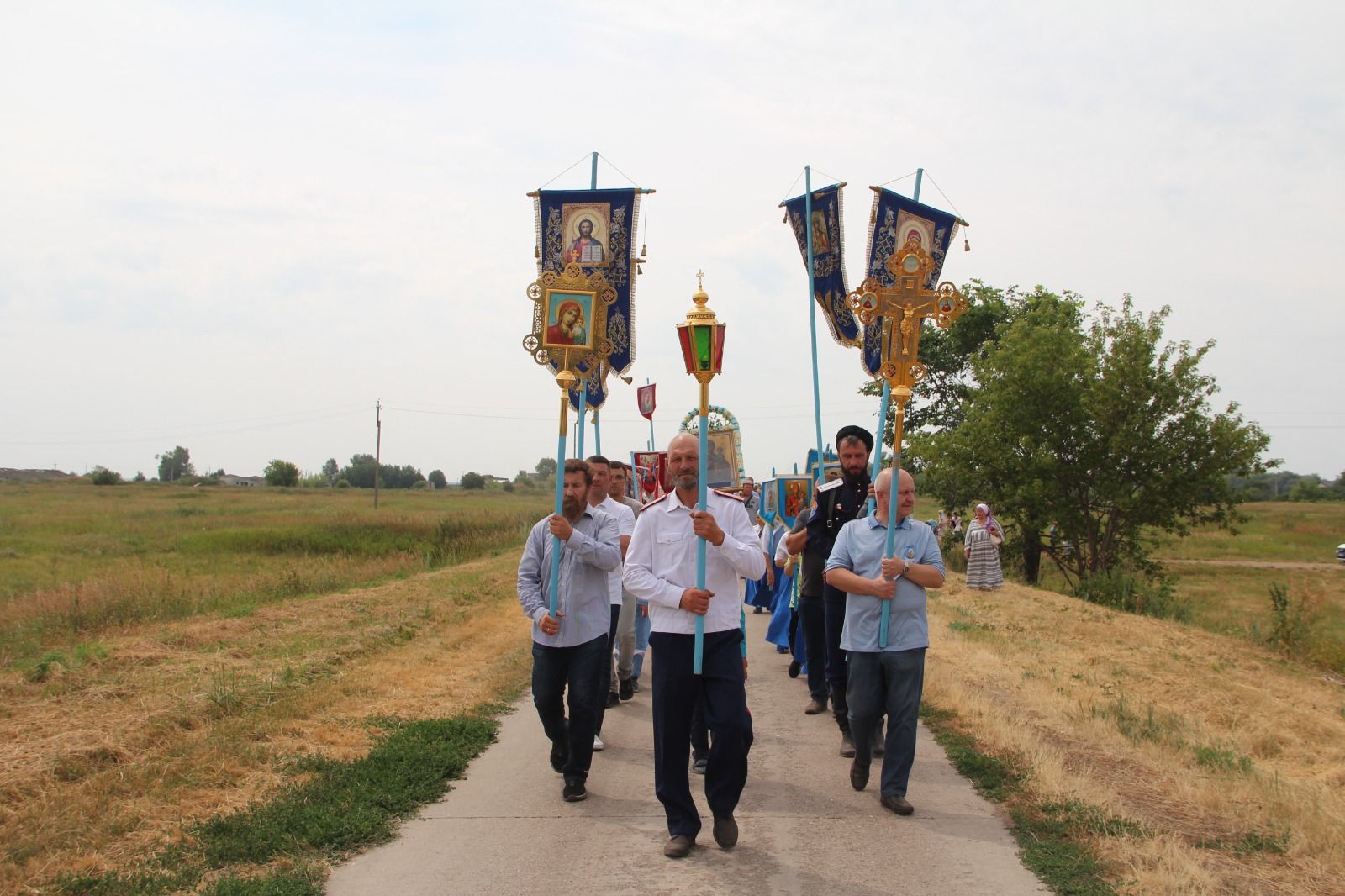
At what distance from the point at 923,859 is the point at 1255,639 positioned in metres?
16.7

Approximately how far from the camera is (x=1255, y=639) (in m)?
19.5

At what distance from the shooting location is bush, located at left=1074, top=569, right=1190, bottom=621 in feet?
75.2

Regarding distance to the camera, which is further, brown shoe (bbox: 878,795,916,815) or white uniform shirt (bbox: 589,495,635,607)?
white uniform shirt (bbox: 589,495,635,607)

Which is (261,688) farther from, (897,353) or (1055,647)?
(1055,647)

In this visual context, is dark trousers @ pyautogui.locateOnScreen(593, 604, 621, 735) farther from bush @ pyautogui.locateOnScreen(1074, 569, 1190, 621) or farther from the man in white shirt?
bush @ pyautogui.locateOnScreen(1074, 569, 1190, 621)

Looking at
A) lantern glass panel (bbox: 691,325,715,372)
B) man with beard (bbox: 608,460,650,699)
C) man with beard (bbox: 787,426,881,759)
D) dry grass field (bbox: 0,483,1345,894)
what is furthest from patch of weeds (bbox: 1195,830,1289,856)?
man with beard (bbox: 608,460,650,699)

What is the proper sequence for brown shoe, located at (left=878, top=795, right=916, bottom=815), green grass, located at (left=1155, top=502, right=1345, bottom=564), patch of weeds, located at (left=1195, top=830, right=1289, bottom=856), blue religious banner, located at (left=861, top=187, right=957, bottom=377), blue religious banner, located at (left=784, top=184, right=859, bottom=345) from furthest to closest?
green grass, located at (left=1155, top=502, right=1345, bottom=564)
blue religious banner, located at (left=784, top=184, right=859, bottom=345)
blue religious banner, located at (left=861, top=187, right=957, bottom=377)
brown shoe, located at (left=878, top=795, right=916, bottom=815)
patch of weeds, located at (left=1195, top=830, right=1289, bottom=856)

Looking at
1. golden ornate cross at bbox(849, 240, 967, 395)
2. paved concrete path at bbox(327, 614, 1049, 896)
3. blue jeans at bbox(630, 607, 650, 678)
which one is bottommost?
paved concrete path at bbox(327, 614, 1049, 896)

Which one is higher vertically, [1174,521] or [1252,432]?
[1252,432]

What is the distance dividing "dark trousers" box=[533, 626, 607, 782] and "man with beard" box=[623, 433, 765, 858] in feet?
3.29

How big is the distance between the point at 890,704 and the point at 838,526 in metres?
2.02

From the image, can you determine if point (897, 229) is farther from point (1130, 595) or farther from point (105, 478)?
point (105, 478)

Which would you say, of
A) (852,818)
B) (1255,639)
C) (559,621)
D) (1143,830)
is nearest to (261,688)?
(559,621)

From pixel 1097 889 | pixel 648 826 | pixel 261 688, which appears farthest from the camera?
pixel 261 688
